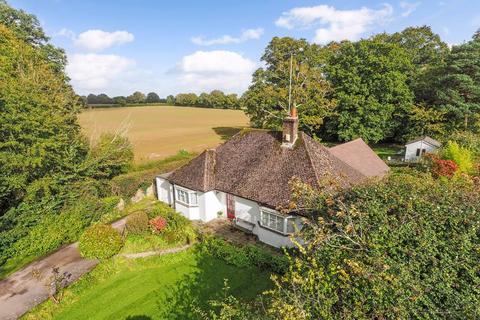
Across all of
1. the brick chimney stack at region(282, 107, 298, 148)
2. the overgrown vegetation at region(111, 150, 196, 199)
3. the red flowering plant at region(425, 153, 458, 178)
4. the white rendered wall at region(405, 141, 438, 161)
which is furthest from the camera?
the white rendered wall at region(405, 141, 438, 161)

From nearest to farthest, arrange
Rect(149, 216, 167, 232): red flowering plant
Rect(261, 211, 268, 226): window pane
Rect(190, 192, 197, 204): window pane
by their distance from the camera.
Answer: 1. Rect(261, 211, 268, 226): window pane
2. Rect(149, 216, 167, 232): red flowering plant
3. Rect(190, 192, 197, 204): window pane

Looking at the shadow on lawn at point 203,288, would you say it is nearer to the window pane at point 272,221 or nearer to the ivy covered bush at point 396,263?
the window pane at point 272,221

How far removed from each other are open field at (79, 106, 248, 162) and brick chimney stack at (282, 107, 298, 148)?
17.5 m

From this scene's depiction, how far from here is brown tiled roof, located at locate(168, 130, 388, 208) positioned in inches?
674

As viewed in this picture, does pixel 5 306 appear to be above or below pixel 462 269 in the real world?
below

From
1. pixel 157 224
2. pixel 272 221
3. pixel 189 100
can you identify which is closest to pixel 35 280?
pixel 157 224

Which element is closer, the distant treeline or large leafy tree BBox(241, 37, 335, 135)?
large leafy tree BBox(241, 37, 335, 135)

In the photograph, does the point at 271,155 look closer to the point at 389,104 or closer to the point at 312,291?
the point at 312,291

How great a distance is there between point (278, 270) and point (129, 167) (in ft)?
68.2

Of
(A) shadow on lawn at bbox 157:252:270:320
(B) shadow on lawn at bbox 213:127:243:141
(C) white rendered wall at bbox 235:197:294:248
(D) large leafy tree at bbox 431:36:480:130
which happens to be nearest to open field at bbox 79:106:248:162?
(B) shadow on lawn at bbox 213:127:243:141

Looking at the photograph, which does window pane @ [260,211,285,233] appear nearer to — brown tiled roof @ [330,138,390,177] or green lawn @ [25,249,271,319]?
green lawn @ [25,249,271,319]

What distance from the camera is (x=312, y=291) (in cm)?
600

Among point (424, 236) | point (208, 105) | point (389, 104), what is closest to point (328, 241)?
point (424, 236)

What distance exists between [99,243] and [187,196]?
6974mm
